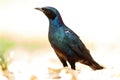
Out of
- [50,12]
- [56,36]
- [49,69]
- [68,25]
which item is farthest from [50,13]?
[68,25]

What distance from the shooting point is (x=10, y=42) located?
10.6 meters

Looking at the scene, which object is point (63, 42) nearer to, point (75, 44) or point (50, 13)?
point (75, 44)

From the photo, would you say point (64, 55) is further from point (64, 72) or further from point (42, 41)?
point (42, 41)

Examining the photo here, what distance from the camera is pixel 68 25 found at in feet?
37.0

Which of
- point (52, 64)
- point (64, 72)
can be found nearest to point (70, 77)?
point (64, 72)

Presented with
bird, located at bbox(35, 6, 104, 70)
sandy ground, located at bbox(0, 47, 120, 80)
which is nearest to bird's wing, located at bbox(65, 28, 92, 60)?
bird, located at bbox(35, 6, 104, 70)

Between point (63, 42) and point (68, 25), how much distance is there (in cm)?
344

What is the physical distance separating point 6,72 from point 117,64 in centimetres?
134

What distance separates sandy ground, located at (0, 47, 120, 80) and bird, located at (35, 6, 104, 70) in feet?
0.39

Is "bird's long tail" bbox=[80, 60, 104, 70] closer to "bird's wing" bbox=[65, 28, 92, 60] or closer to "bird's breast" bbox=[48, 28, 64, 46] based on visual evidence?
"bird's wing" bbox=[65, 28, 92, 60]

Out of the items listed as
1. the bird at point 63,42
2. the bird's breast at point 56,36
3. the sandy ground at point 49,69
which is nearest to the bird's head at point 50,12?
the bird at point 63,42

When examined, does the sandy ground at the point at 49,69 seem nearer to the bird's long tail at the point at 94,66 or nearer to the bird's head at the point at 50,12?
the bird's long tail at the point at 94,66

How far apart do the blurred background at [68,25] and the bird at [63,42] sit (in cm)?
95

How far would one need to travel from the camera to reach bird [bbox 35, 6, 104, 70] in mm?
7823
